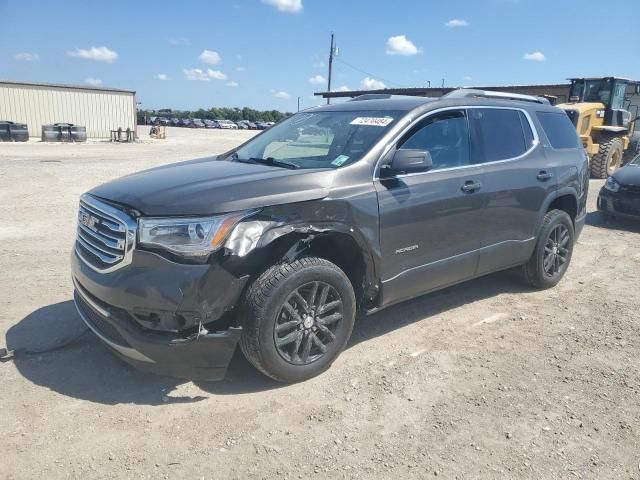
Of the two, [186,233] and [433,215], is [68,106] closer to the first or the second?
[433,215]

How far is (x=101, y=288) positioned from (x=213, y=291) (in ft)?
2.46

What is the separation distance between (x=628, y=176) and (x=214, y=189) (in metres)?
8.33

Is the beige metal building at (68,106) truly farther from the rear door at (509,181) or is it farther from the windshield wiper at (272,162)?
the rear door at (509,181)

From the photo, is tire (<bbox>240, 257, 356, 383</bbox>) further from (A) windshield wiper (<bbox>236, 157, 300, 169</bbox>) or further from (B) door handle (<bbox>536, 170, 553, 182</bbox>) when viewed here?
(B) door handle (<bbox>536, 170, 553, 182</bbox>)

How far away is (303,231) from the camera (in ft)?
10.9

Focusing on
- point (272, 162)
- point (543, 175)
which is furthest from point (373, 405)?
point (543, 175)

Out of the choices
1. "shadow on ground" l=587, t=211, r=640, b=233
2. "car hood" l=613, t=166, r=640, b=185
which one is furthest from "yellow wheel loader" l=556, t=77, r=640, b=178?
"shadow on ground" l=587, t=211, r=640, b=233

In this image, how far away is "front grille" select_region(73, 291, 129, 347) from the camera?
3166 millimetres

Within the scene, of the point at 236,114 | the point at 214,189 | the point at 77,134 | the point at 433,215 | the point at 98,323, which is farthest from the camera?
the point at 236,114

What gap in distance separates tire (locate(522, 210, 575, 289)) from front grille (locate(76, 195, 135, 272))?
3.96 m

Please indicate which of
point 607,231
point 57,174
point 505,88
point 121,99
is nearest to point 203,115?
point 121,99

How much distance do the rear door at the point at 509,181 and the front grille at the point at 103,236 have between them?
2.91 metres

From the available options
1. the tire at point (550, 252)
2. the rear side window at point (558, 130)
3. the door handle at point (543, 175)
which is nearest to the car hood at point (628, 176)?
the rear side window at point (558, 130)

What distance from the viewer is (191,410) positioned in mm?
3201
